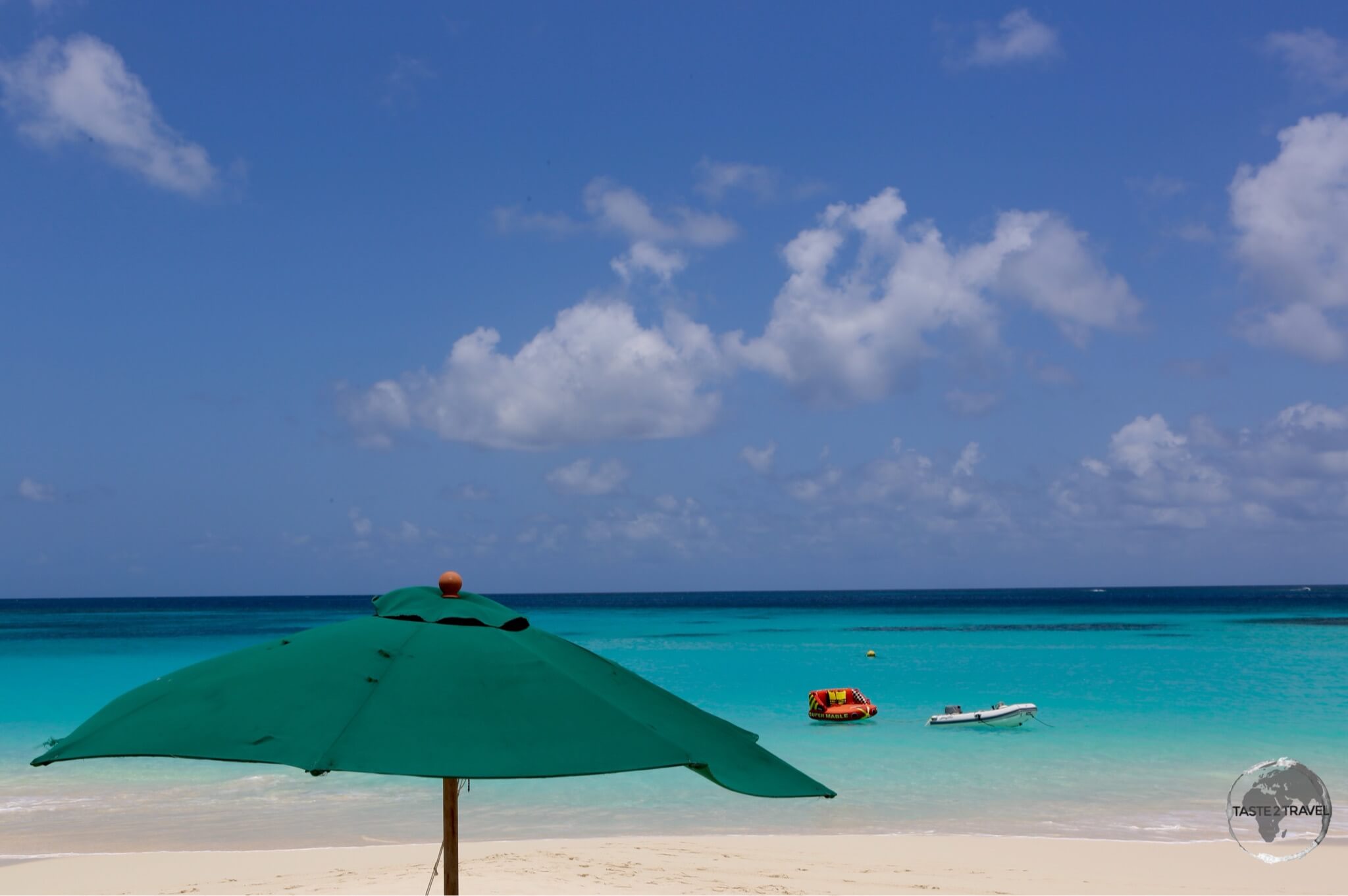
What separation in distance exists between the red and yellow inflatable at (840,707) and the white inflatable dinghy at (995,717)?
1.73 meters

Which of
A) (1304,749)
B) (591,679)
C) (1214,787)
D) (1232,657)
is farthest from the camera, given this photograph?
(1232,657)

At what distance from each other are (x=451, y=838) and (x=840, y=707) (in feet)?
76.4

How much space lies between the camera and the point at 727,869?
41.9 feet

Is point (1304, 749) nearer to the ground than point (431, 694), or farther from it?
nearer to the ground

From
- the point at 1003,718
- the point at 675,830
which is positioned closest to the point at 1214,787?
the point at 1003,718

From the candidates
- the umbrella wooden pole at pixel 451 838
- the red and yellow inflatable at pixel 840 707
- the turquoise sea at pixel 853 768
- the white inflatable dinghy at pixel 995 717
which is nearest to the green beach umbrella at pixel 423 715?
the umbrella wooden pole at pixel 451 838

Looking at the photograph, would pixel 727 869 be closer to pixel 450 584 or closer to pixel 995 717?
pixel 450 584

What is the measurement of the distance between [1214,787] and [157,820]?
57.6ft

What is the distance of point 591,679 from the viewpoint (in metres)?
4.82

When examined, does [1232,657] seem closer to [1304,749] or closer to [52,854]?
[1304,749]

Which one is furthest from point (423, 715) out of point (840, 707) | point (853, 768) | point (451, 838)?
point (840, 707)

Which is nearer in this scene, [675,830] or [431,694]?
[431,694]

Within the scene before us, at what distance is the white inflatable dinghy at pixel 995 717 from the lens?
25.8 metres

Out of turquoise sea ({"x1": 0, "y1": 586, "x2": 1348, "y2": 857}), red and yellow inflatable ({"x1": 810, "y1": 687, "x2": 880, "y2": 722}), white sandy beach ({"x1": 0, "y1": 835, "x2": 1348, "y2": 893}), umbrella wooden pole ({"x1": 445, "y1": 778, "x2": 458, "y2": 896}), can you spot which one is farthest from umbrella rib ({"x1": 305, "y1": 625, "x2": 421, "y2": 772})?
red and yellow inflatable ({"x1": 810, "y1": 687, "x2": 880, "y2": 722})
